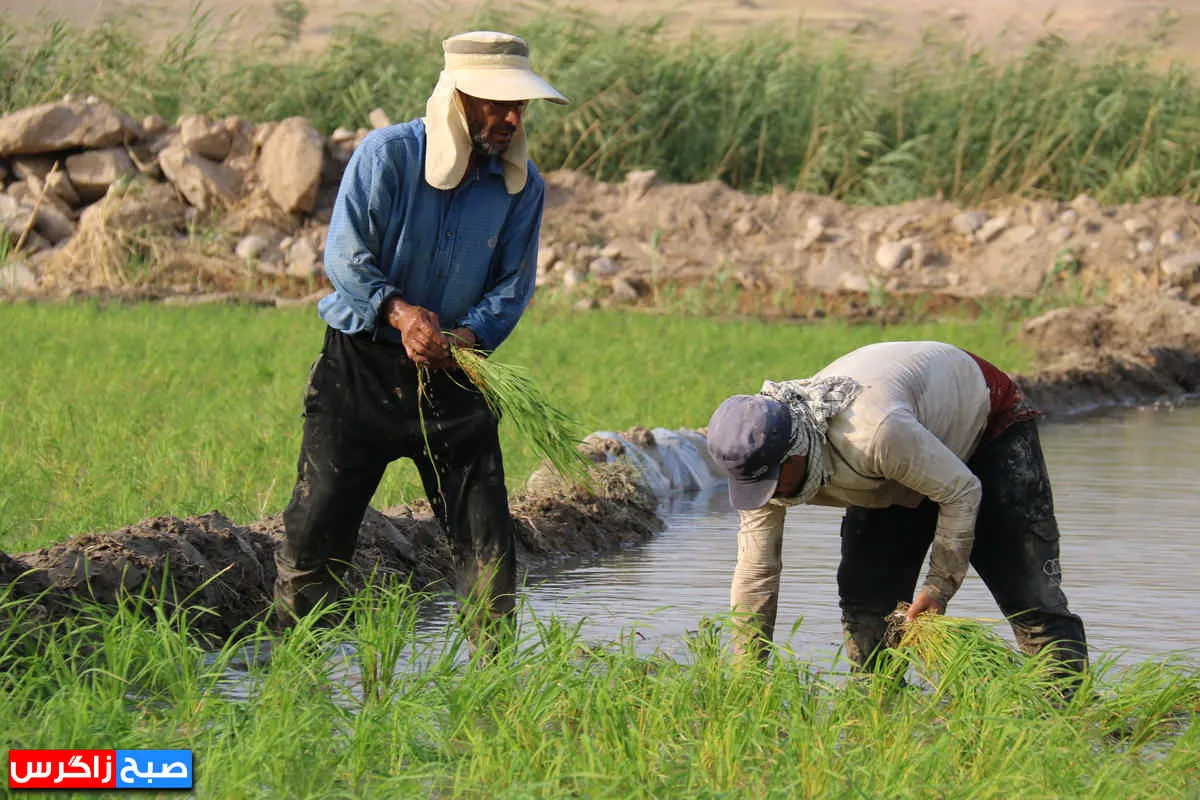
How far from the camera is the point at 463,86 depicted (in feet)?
14.6

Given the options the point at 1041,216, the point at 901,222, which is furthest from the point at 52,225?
the point at 1041,216

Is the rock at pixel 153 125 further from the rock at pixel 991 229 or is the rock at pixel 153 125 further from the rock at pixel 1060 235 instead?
the rock at pixel 1060 235

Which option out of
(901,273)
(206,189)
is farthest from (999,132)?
(206,189)

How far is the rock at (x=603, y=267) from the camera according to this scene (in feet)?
59.0

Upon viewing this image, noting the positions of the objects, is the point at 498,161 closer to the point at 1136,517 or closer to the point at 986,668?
the point at 986,668

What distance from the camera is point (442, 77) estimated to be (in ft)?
15.3

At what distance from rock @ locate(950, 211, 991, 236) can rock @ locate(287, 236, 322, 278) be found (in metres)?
6.67

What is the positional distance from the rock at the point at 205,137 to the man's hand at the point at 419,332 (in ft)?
50.2

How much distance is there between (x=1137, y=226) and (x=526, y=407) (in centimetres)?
1565

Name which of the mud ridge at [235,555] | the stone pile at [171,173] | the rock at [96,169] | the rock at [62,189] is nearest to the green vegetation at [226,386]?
the mud ridge at [235,555]

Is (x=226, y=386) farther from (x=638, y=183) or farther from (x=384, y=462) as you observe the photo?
(x=638, y=183)

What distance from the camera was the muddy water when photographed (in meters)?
5.75

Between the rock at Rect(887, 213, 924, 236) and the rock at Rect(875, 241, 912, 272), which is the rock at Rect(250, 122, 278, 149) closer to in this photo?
the rock at Rect(875, 241, 912, 272)

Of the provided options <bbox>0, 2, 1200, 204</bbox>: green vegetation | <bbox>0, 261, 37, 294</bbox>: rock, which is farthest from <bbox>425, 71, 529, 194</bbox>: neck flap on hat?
<bbox>0, 2, 1200, 204</bbox>: green vegetation
